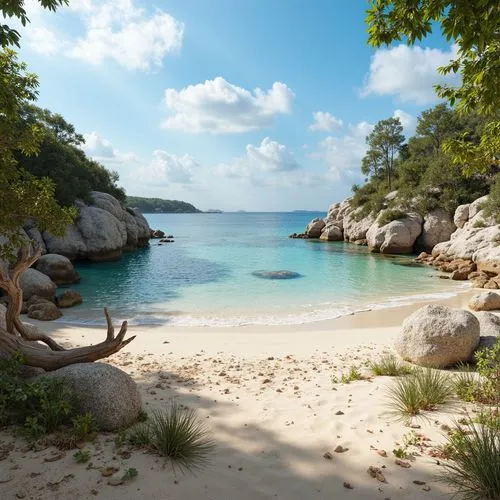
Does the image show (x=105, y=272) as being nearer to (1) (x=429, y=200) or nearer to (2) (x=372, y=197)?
(1) (x=429, y=200)

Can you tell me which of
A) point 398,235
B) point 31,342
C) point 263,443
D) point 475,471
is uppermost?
point 398,235

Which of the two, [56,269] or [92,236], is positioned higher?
[92,236]

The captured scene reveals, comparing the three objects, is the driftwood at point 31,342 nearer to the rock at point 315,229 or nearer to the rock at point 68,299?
the rock at point 68,299

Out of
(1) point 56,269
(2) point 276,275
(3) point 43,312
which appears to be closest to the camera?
(3) point 43,312

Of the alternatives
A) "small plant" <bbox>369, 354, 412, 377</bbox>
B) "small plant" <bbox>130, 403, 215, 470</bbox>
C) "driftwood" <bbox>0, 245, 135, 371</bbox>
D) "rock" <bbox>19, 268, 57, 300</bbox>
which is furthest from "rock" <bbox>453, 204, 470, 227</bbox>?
"small plant" <bbox>130, 403, 215, 470</bbox>

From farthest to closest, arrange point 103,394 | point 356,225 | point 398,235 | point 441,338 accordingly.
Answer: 1. point 356,225
2. point 398,235
3. point 441,338
4. point 103,394

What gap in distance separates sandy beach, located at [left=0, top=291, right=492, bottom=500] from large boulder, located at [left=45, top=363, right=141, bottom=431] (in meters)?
0.33

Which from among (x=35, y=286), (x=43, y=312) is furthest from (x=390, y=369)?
(x=35, y=286)

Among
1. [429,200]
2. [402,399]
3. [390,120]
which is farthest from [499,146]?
[390,120]

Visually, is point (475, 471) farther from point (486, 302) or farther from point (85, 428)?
point (486, 302)

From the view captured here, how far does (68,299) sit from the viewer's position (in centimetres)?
1784

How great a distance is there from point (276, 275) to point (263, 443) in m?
21.7

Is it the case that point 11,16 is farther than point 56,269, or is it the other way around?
point 56,269

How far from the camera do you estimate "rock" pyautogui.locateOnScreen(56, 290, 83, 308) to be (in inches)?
691
